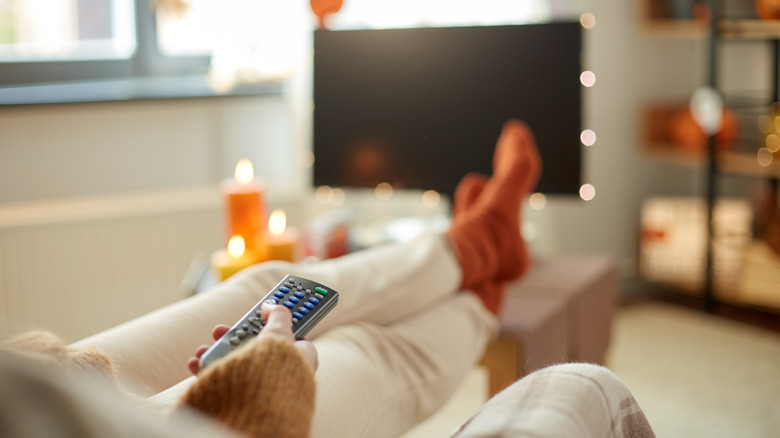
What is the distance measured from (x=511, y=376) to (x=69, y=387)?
101 centimetres

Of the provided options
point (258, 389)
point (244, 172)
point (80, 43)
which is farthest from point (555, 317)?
point (80, 43)

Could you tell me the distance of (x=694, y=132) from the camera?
8.17 feet

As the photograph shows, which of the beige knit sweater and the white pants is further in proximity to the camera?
the white pants

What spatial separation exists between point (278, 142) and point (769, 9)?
1388mm

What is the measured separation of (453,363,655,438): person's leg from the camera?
0.60 metres

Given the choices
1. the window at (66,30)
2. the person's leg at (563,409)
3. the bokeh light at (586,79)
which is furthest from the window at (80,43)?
the person's leg at (563,409)

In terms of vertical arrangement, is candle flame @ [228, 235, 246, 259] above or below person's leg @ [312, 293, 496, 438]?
above

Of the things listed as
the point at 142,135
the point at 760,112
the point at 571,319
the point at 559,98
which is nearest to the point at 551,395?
the point at 571,319

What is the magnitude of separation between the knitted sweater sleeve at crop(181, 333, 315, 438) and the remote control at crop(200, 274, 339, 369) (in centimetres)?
12

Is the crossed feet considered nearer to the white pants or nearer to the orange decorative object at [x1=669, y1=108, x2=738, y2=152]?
the white pants

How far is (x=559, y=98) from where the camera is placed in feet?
5.30

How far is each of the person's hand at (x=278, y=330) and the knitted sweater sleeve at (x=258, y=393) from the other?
9 cm

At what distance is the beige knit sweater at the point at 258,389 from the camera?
22.7 inches

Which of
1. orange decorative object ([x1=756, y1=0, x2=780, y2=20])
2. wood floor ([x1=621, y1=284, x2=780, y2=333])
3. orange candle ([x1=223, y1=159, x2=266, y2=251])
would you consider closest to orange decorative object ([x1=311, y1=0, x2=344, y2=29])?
orange candle ([x1=223, y1=159, x2=266, y2=251])
